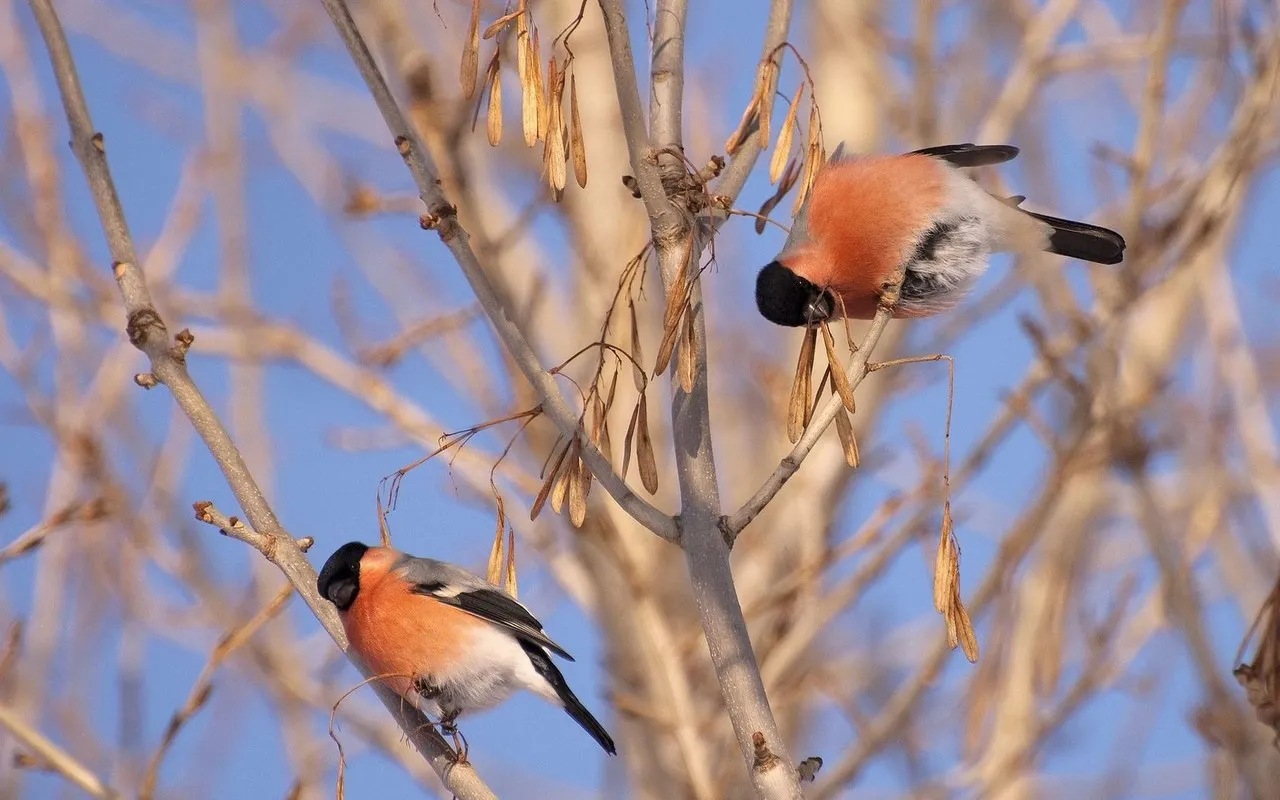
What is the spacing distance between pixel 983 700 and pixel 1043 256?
177 centimetres

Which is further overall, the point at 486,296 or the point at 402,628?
the point at 402,628

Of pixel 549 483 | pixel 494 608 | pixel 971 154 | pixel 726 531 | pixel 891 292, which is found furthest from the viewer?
pixel 494 608

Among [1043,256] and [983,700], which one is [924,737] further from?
[1043,256]

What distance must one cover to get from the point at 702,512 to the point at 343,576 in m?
1.62

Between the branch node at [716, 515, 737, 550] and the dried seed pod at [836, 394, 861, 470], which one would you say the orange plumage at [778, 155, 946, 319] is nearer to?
the dried seed pod at [836, 394, 861, 470]

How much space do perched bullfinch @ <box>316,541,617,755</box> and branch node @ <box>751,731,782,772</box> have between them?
136cm

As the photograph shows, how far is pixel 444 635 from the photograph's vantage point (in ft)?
10.6

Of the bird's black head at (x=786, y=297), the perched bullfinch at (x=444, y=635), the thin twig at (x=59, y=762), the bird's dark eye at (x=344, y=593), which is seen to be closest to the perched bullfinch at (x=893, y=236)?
the bird's black head at (x=786, y=297)

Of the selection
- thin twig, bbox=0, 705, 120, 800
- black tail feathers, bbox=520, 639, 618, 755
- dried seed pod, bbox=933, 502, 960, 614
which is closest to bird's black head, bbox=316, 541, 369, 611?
black tail feathers, bbox=520, 639, 618, 755

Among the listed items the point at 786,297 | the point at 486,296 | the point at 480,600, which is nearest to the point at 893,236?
the point at 786,297

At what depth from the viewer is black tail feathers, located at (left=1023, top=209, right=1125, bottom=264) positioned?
3.17 metres

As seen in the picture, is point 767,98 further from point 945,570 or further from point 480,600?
point 480,600

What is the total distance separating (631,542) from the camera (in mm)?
4406

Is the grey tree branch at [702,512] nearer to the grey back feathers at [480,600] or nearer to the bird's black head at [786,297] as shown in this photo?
the bird's black head at [786,297]
